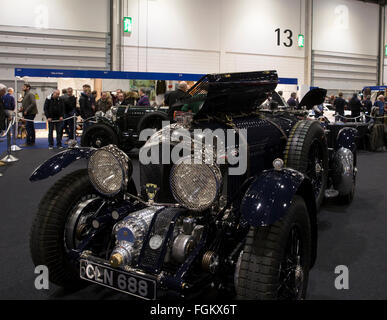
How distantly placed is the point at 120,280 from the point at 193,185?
1.99ft

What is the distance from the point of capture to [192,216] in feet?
7.19

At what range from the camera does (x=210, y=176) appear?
207 cm

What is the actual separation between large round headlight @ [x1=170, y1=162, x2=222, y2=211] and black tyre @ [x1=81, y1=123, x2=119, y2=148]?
6040 mm

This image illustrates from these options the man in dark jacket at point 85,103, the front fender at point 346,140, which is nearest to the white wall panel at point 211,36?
the man in dark jacket at point 85,103

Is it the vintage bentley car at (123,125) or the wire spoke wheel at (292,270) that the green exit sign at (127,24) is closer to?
the vintage bentley car at (123,125)

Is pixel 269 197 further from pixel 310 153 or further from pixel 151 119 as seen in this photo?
pixel 151 119

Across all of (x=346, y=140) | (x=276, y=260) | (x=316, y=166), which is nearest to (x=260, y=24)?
(x=346, y=140)

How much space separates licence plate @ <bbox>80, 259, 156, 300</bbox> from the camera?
6.17ft

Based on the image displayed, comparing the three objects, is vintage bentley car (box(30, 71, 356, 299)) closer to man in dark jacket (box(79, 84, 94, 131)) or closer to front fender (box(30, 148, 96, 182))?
front fender (box(30, 148, 96, 182))

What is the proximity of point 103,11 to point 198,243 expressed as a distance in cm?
1375

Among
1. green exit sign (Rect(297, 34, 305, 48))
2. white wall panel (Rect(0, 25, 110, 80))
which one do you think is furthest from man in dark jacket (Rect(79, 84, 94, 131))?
green exit sign (Rect(297, 34, 305, 48))

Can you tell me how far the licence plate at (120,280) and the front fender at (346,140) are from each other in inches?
132
